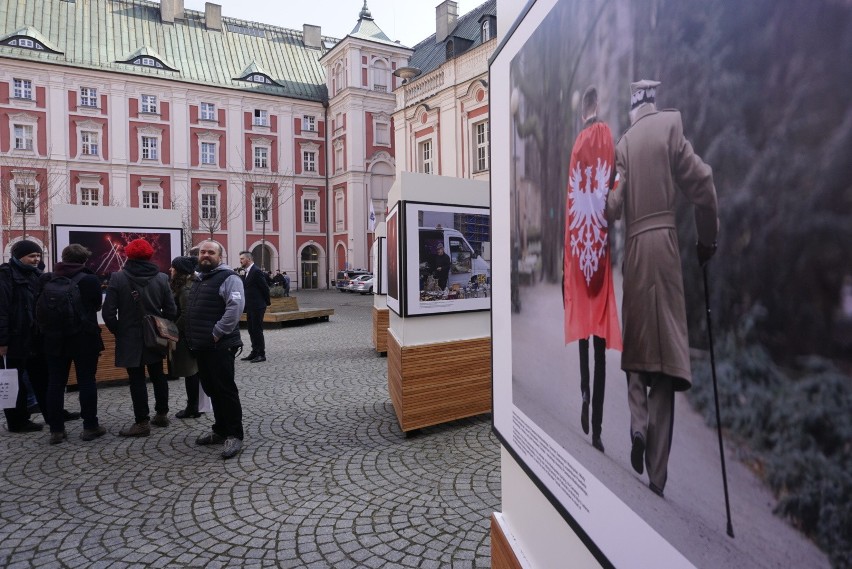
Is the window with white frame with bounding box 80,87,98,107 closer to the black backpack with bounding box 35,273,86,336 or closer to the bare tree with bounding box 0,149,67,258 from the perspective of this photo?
the bare tree with bounding box 0,149,67,258

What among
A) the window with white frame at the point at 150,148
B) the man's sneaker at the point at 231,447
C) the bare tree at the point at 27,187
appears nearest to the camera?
the man's sneaker at the point at 231,447

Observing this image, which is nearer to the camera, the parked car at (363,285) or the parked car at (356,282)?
the parked car at (363,285)

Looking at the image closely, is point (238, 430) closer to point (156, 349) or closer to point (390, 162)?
point (156, 349)

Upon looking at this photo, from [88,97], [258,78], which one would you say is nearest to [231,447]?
[88,97]

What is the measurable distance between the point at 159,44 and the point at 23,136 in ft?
36.7

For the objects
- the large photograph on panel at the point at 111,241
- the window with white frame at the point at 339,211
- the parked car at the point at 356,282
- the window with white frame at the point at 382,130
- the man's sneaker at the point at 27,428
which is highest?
the window with white frame at the point at 382,130

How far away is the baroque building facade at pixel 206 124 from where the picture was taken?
33125mm

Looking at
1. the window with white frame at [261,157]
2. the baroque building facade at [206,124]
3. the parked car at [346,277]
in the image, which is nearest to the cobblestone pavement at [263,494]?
the baroque building facade at [206,124]

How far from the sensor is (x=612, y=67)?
40.1 inches

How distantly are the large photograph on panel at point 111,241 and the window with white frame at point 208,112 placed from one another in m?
33.5

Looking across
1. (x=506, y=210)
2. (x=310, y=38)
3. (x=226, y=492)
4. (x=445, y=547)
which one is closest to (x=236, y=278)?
(x=226, y=492)

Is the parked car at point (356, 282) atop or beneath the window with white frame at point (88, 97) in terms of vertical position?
beneath

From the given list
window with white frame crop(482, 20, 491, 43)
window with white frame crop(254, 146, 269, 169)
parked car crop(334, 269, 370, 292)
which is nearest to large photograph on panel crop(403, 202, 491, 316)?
window with white frame crop(482, 20, 491, 43)

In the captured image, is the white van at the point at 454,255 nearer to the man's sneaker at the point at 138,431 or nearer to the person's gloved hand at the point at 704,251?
the man's sneaker at the point at 138,431
